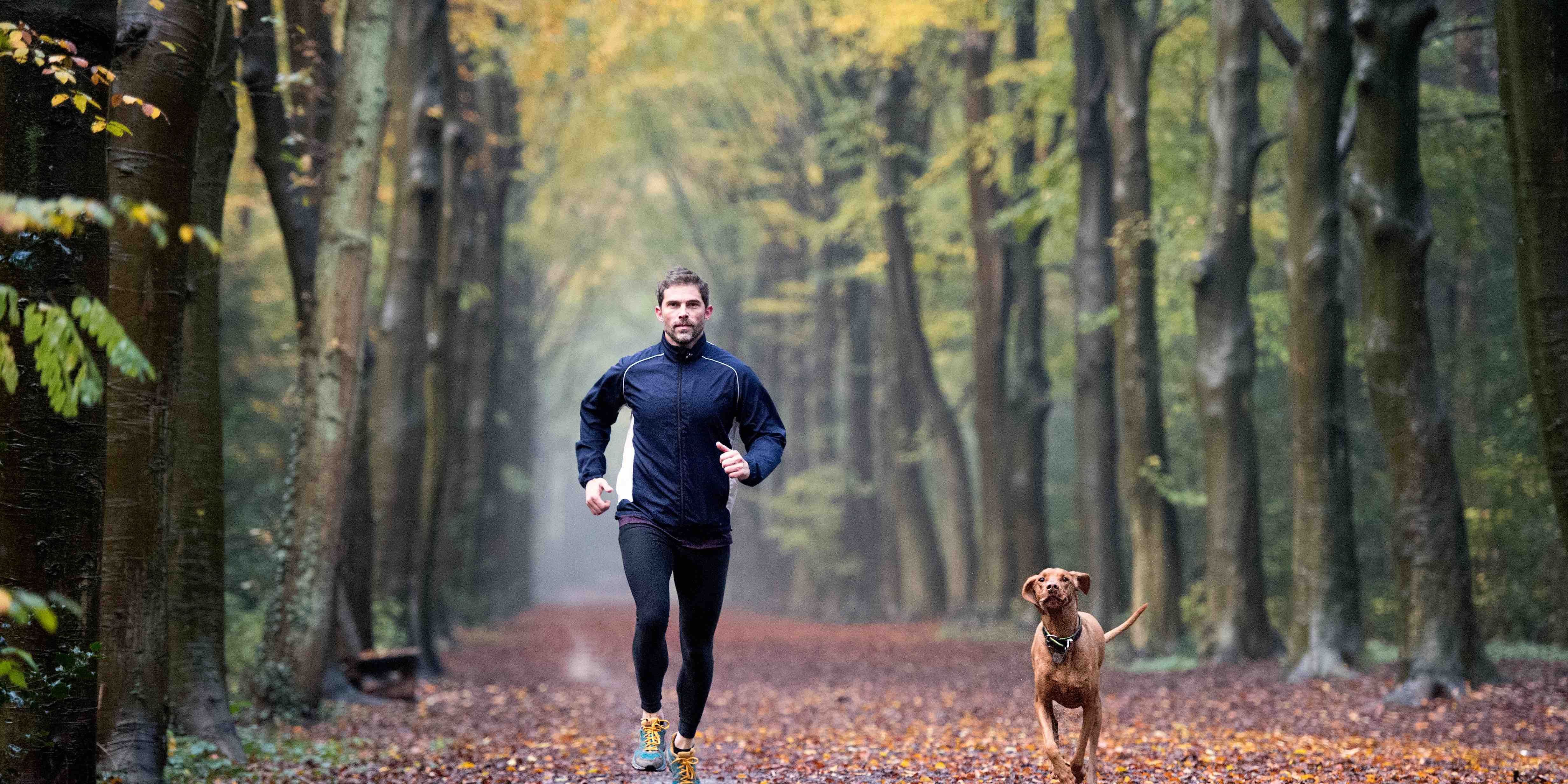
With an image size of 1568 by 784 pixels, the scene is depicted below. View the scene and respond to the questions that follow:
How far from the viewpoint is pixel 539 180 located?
97.3 ft

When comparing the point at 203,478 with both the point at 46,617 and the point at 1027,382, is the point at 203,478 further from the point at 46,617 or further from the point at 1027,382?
the point at 1027,382

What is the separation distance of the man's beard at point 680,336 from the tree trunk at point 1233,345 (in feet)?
32.1

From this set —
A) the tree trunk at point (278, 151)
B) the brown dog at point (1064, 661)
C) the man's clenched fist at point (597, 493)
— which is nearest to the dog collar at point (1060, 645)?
the brown dog at point (1064, 661)

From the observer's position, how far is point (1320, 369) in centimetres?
1245

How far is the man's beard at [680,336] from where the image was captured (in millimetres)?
5719

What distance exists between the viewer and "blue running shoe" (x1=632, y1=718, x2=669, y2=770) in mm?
5762

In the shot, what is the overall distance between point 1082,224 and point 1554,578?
7448 mm

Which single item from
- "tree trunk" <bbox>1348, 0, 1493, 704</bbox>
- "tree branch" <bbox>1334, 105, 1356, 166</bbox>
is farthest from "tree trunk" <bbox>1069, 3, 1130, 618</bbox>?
"tree trunk" <bbox>1348, 0, 1493, 704</bbox>

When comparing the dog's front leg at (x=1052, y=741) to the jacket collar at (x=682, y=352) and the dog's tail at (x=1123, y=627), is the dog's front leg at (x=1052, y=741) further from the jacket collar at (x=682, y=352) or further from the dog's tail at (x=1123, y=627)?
the jacket collar at (x=682, y=352)

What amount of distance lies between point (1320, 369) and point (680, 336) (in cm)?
881

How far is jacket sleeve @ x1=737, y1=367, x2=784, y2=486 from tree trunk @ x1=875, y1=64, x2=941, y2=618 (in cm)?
1730

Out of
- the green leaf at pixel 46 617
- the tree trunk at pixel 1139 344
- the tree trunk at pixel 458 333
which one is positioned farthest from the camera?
the tree trunk at pixel 458 333

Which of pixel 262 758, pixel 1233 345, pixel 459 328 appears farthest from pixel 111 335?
pixel 459 328

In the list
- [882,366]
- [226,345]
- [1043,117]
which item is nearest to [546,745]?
[226,345]
